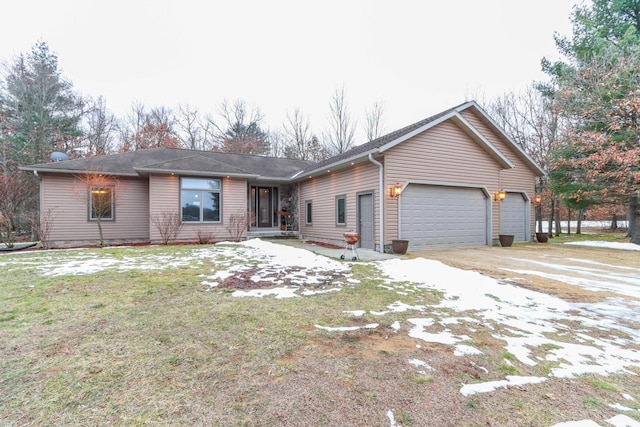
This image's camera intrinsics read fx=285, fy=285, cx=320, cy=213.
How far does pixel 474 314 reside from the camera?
3.48 metres

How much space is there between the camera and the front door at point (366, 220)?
30.9ft

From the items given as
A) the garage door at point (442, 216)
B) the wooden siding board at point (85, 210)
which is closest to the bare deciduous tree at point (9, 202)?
the wooden siding board at point (85, 210)

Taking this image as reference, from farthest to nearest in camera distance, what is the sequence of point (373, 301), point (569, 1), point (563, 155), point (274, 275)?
point (569, 1) → point (563, 155) → point (274, 275) → point (373, 301)

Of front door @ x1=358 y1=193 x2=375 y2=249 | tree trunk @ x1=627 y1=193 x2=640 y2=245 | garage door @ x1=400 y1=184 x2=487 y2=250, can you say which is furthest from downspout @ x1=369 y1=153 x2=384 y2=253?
tree trunk @ x1=627 y1=193 x2=640 y2=245

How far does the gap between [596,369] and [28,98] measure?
79.3ft

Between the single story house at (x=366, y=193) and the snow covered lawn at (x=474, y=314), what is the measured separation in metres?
3.26

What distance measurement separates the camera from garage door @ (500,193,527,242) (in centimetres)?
1157

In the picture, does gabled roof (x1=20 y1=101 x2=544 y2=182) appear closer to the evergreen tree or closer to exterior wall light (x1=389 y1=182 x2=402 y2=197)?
exterior wall light (x1=389 y1=182 x2=402 y2=197)

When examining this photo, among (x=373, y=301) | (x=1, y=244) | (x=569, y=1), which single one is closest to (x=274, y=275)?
(x=373, y=301)

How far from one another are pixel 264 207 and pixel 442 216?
8.60 m

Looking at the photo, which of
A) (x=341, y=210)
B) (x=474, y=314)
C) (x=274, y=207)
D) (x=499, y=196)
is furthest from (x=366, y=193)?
(x=274, y=207)

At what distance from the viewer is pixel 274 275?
5512mm

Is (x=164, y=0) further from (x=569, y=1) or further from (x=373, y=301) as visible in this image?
(x=569, y=1)

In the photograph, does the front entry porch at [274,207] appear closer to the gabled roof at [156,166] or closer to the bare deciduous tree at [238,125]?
the gabled roof at [156,166]
